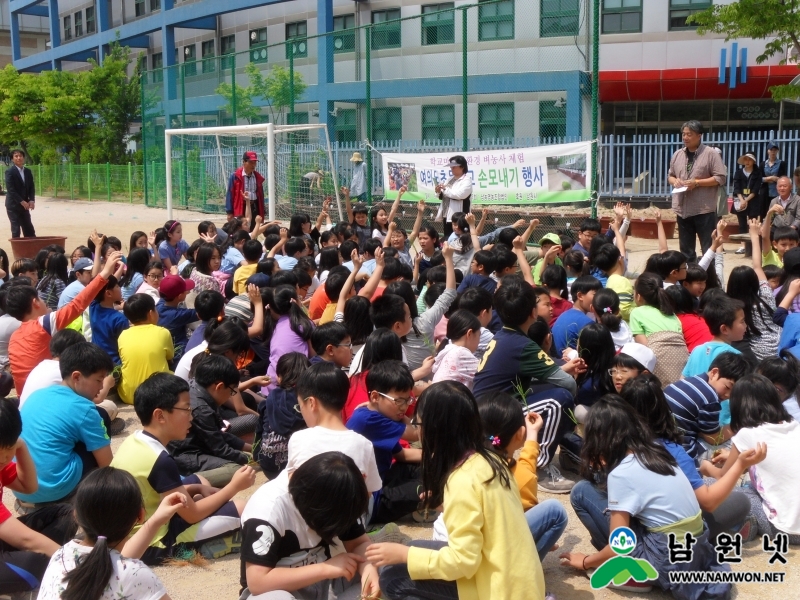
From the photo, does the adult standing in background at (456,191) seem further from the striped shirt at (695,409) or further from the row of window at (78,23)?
the row of window at (78,23)

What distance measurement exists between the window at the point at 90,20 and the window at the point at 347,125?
21125 mm

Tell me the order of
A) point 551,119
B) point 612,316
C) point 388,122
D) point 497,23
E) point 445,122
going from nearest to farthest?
point 612,316, point 551,119, point 497,23, point 445,122, point 388,122

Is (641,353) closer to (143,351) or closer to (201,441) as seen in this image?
(201,441)

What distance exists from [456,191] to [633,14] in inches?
491

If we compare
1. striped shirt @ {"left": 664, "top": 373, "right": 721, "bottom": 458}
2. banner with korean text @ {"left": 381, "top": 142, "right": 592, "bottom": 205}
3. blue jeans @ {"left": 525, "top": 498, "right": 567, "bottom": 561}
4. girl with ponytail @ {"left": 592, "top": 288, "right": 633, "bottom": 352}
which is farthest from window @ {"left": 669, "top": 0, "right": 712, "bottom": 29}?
blue jeans @ {"left": 525, "top": 498, "right": 567, "bottom": 561}

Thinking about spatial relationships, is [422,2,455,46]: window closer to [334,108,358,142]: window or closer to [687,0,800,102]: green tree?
[334,108,358,142]: window

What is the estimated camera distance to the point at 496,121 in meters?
20.0

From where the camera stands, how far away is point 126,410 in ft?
20.6

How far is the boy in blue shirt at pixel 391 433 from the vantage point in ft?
13.0

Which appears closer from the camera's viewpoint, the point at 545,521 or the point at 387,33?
the point at 545,521

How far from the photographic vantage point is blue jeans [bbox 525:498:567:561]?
349 cm

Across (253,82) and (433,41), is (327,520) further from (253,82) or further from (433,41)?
(253,82)

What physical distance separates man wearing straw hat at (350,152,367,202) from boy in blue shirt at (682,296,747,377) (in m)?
10.1

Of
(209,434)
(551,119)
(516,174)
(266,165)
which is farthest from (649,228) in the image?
(209,434)
